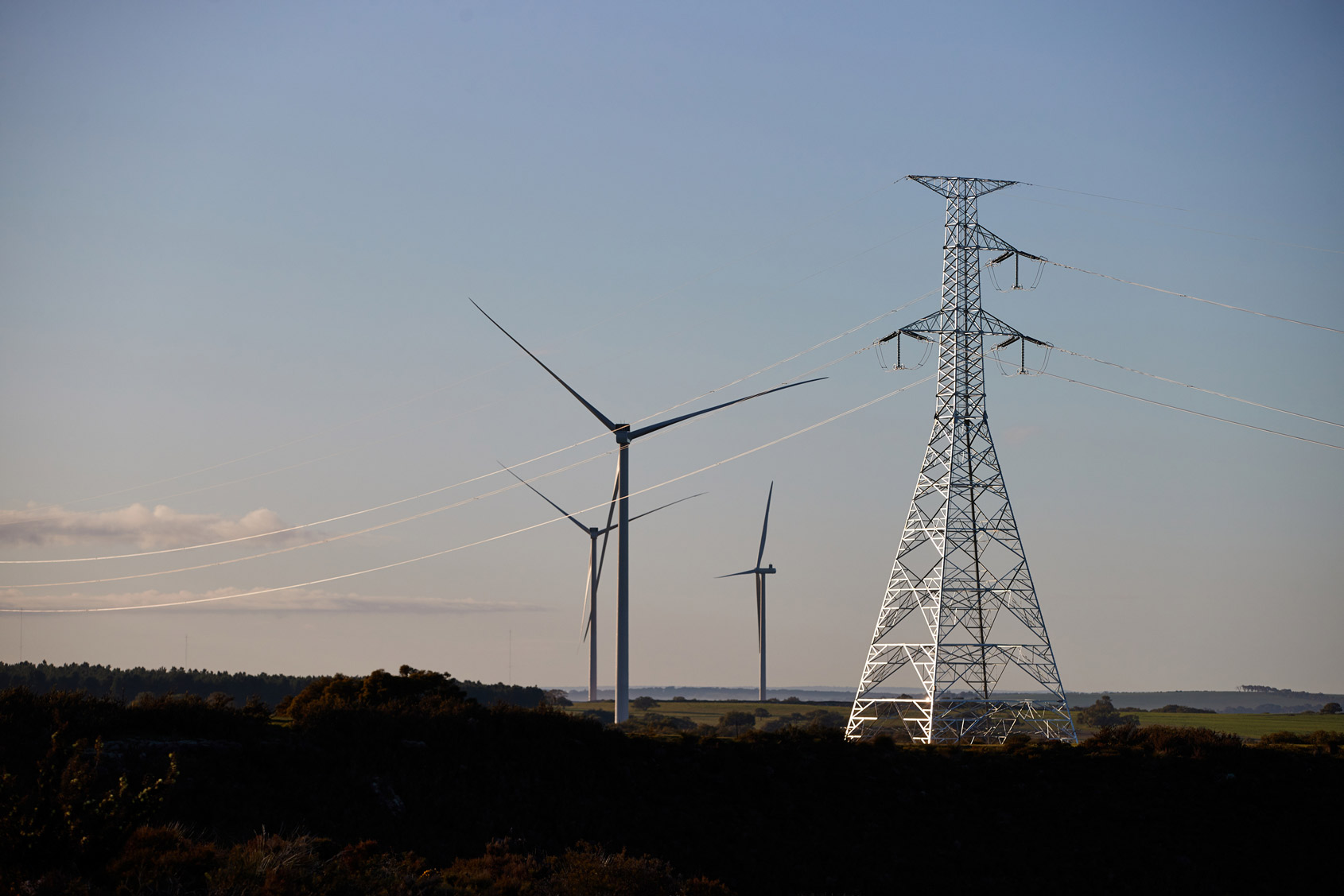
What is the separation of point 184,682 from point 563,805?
131588mm

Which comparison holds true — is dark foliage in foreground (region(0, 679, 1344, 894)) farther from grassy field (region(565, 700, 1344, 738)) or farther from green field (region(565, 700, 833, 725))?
green field (region(565, 700, 833, 725))

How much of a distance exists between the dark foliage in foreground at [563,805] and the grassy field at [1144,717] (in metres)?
43.1

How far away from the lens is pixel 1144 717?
14962 cm

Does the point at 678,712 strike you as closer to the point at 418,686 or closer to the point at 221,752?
the point at 418,686

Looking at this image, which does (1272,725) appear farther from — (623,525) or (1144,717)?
(623,525)

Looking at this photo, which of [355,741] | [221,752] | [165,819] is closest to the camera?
[165,819]

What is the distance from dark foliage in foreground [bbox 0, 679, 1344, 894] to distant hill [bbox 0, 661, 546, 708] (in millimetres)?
100186

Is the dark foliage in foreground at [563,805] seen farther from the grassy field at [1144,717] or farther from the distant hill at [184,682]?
the distant hill at [184,682]

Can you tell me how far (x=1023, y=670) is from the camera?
5678 cm

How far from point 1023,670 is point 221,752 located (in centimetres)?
4012

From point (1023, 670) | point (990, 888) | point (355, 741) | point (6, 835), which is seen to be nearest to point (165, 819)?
point (6, 835)

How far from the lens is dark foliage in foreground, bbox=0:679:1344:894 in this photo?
25.5 m

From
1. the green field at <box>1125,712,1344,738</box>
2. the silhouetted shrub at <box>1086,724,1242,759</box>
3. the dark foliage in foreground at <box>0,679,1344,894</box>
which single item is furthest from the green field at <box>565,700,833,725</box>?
the dark foliage in foreground at <box>0,679,1344,894</box>

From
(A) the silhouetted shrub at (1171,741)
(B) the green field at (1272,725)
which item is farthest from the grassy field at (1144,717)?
(A) the silhouetted shrub at (1171,741)
